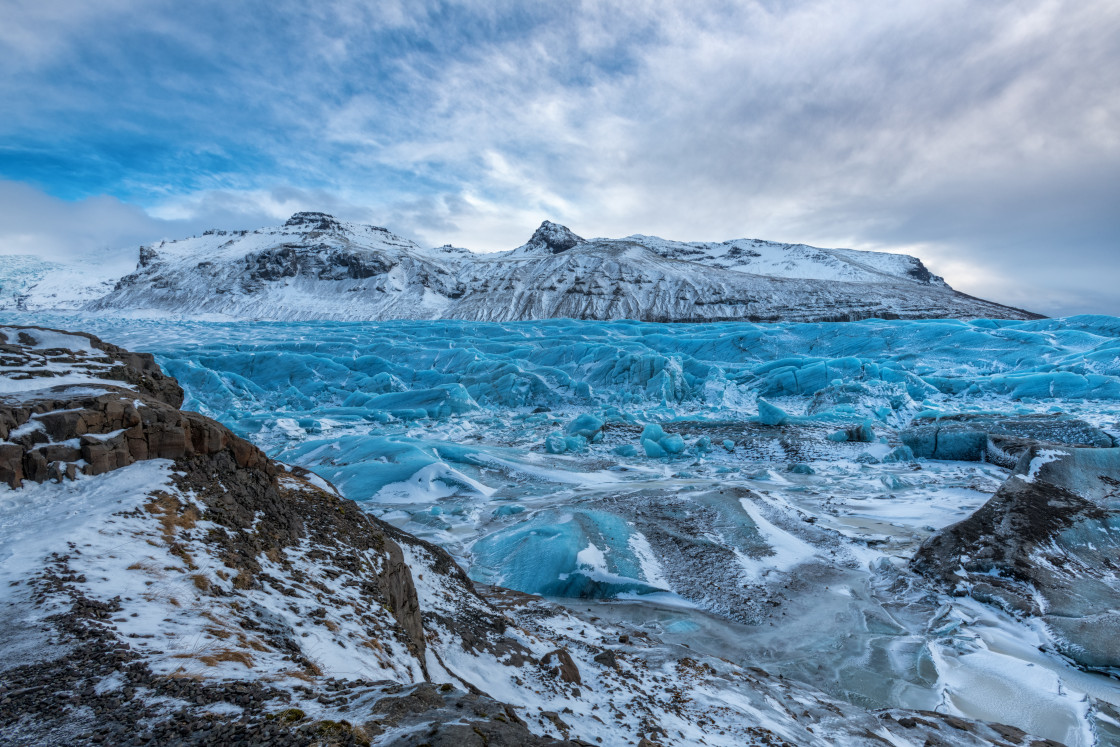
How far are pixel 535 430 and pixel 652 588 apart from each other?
903 cm

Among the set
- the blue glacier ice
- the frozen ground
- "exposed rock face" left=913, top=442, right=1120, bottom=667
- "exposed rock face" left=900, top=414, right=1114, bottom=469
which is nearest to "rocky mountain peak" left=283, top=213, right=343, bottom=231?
the blue glacier ice

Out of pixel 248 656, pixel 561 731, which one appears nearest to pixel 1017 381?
pixel 561 731

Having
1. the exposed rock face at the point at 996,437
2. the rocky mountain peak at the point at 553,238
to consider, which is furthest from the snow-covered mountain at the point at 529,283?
the exposed rock face at the point at 996,437

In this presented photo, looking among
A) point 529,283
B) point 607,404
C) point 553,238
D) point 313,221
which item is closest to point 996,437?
point 607,404

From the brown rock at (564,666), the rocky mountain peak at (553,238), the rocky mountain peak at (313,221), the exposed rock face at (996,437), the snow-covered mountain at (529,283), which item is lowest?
the brown rock at (564,666)

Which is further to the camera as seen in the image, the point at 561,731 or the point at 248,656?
the point at 561,731

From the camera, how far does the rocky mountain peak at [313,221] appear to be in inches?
3659

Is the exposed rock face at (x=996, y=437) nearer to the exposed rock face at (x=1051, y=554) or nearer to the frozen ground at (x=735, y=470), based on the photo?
the frozen ground at (x=735, y=470)

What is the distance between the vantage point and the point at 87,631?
2428 mm

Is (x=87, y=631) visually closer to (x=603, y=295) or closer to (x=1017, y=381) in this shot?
(x=1017, y=381)

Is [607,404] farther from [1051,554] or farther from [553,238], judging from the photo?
[553,238]

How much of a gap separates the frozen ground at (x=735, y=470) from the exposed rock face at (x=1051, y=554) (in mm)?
271

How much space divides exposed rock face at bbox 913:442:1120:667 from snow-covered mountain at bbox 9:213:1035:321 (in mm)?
41587

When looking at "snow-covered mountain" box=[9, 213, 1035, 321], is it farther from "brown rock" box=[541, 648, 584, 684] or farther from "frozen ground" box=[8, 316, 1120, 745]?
"brown rock" box=[541, 648, 584, 684]
